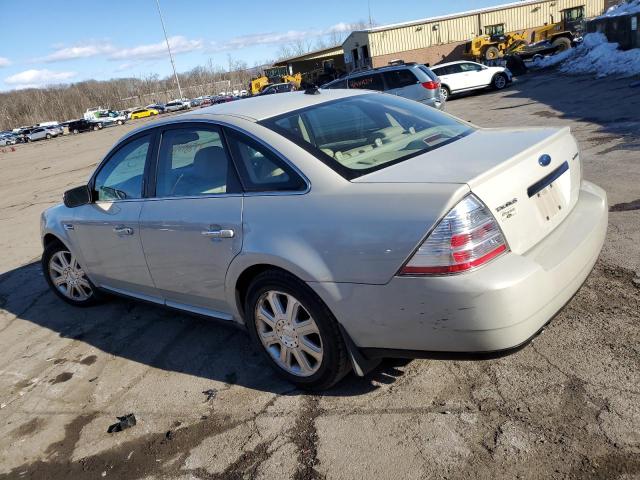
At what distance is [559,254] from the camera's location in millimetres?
2623

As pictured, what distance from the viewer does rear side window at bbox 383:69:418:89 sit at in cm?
1658

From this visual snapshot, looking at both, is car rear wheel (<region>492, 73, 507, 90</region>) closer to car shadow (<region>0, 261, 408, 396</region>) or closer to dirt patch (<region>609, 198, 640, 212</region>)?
dirt patch (<region>609, 198, 640, 212</region>)

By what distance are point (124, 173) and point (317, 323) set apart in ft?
7.40

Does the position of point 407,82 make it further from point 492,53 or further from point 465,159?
point 492,53

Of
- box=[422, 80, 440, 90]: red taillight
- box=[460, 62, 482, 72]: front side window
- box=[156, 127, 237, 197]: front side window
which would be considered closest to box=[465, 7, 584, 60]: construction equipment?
box=[460, 62, 482, 72]: front side window

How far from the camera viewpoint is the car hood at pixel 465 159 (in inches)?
101

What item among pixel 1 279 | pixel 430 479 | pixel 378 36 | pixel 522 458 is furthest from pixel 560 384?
pixel 378 36

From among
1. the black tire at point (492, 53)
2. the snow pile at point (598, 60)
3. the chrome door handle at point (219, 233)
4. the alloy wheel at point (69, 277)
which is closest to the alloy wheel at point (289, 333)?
the chrome door handle at point (219, 233)

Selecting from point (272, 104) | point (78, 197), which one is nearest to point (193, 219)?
point (272, 104)

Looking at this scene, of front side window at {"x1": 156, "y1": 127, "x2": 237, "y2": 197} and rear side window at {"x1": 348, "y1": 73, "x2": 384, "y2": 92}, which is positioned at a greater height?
front side window at {"x1": 156, "y1": 127, "x2": 237, "y2": 197}

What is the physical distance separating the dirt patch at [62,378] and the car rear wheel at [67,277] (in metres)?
1.03

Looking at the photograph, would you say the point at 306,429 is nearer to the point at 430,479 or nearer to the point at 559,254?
the point at 430,479

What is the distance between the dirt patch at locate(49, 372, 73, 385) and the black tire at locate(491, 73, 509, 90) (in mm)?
22050

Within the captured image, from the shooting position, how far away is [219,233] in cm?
318
